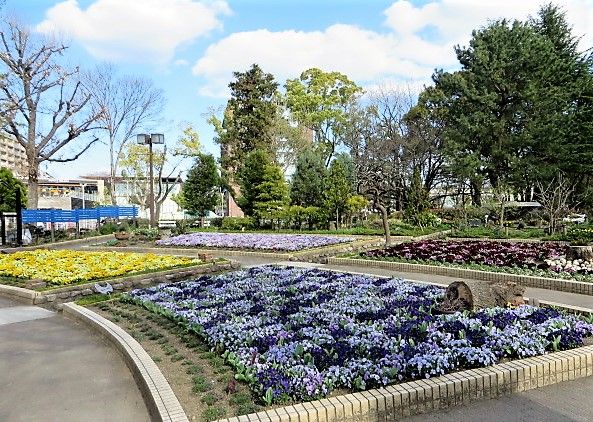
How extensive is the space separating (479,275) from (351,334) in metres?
5.20

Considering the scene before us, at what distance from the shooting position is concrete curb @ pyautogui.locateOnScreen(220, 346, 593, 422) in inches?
129

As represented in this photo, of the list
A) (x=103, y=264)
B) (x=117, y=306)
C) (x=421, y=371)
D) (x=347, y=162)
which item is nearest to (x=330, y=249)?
(x=103, y=264)

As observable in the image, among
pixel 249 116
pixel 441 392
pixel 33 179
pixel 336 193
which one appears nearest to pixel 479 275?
pixel 441 392

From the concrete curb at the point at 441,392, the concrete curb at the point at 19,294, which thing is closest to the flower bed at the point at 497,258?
the concrete curb at the point at 441,392

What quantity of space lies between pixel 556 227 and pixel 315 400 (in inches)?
687

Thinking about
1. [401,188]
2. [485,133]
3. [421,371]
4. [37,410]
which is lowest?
[37,410]

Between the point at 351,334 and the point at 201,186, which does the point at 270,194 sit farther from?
the point at 351,334

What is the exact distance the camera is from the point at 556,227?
18031mm

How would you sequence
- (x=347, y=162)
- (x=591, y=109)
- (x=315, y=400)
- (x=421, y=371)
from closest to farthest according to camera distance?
(x=315, y=400)
(x=421, y=371)
(x=591, y=109)
(x=347, y=162)

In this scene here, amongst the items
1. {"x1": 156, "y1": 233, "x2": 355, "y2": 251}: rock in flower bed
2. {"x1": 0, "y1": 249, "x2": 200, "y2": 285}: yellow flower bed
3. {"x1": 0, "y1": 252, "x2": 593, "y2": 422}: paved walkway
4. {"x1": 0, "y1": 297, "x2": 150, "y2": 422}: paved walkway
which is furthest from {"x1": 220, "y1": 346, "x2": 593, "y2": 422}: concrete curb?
{"x1": 156, "y1": 233, "x2": 355, "y2": 251}: rock in flower bed

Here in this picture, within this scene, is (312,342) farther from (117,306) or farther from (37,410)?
(117,306)

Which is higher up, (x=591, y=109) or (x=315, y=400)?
(x=591, y=109)

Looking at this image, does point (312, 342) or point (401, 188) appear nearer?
point (312, 342)

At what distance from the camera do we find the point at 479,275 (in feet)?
30.1
